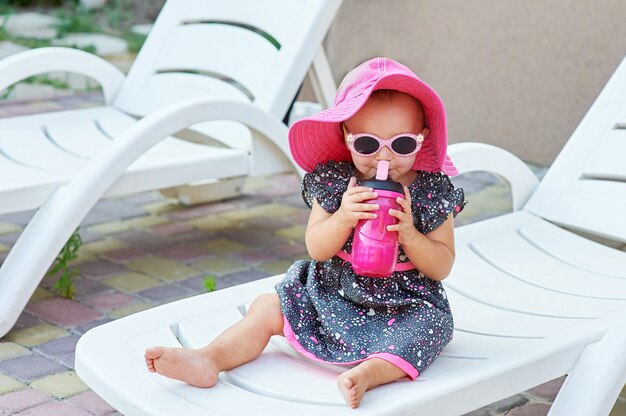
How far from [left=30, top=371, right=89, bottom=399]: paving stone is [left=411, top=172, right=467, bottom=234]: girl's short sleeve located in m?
1.12

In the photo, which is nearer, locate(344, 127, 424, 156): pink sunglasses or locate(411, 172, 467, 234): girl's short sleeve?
locate(344, 127, 424, 156): pink sunglasses

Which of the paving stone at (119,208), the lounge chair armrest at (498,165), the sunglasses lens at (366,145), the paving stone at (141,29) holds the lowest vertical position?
the paving stone at (141,29)

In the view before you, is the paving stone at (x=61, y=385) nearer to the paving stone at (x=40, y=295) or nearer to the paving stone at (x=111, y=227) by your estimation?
the paving stone at (x=40, y=295)

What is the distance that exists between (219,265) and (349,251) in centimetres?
161

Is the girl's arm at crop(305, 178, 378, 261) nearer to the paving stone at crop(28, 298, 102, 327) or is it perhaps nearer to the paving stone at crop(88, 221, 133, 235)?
the paving stone at crop(28, 298, 102, 327)

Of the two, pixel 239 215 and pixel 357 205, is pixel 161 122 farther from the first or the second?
pixel 357 205

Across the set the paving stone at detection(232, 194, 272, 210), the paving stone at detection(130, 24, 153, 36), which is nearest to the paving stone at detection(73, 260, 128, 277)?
the paving stone at detection(232, 194, 272, 210)

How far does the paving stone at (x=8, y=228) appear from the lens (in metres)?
4.25

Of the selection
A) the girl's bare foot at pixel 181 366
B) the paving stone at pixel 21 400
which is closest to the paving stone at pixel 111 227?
the paving stone at pixel 21 400

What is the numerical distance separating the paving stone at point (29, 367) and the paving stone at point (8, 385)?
0.02m

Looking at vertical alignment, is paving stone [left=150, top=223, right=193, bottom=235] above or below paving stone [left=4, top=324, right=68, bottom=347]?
below

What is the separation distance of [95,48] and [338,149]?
5.16 meters

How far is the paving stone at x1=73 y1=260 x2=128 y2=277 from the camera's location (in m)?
3.88

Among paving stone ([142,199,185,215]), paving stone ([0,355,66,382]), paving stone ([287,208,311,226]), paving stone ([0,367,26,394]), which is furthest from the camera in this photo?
paving stone ([142,199,185,215])
